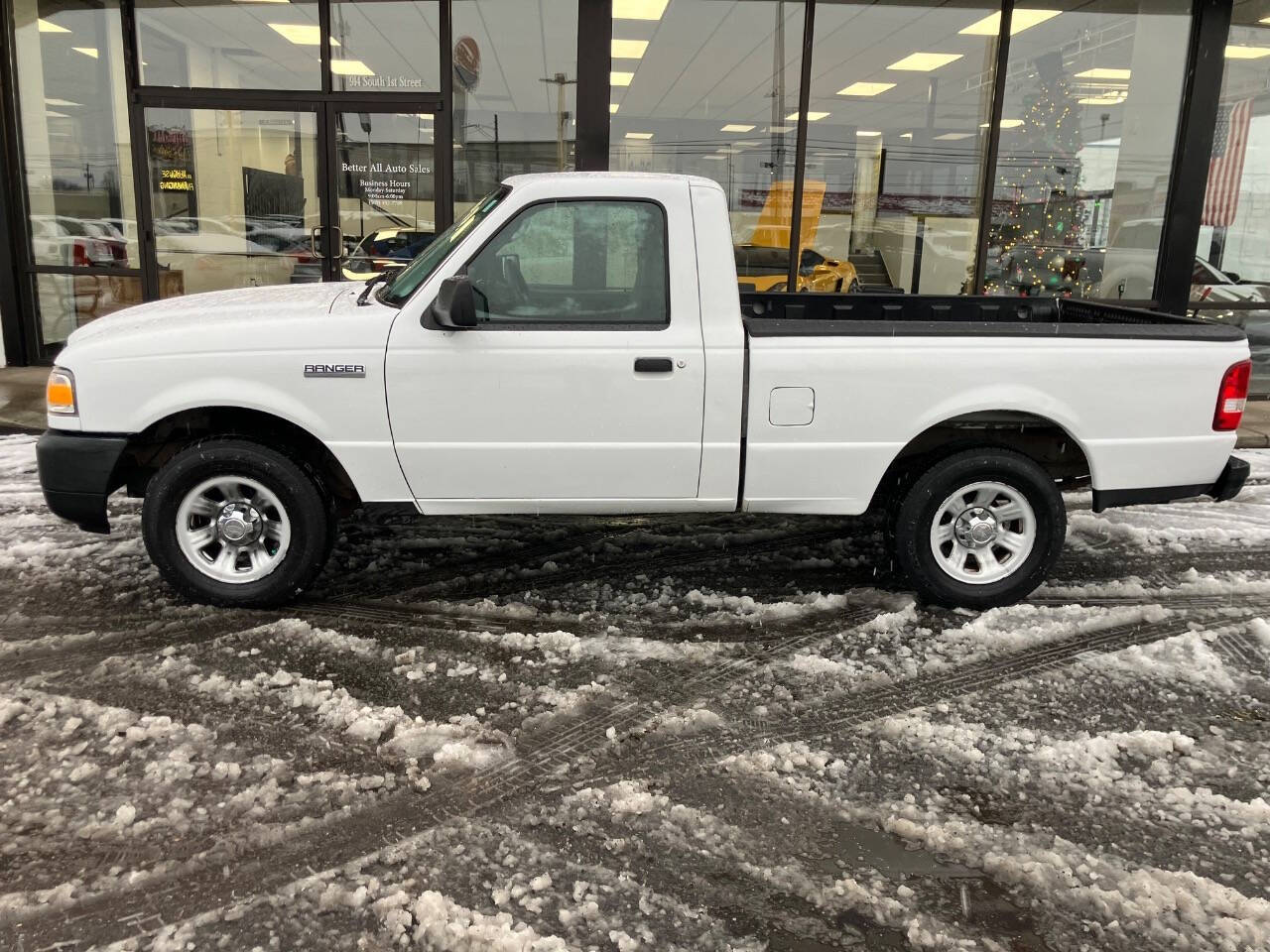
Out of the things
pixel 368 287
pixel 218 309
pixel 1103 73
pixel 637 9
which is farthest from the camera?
pixel 1103 73

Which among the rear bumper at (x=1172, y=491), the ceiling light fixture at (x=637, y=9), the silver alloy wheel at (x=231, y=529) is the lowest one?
the silver alloy wheel at (x=231, y=529)

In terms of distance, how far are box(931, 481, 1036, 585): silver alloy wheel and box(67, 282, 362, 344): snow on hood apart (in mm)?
3101

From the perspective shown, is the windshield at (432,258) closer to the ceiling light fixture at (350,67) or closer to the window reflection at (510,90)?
the window reflection at (510,90)

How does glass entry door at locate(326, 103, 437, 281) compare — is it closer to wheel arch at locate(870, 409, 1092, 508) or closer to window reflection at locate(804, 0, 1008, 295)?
window reflection at locate(804, 0, 1008, 295)

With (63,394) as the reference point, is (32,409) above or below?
below

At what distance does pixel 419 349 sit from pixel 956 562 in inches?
108

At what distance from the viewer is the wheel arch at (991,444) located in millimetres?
4805

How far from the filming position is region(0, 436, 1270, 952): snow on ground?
9.04 ft

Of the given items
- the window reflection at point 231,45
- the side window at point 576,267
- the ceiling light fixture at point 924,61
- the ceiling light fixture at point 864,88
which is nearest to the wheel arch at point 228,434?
the side window at point 576,267

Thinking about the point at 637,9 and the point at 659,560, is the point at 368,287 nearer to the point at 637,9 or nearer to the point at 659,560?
the point at 659,560

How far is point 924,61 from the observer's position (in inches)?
408

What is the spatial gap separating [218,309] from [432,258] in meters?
1.03

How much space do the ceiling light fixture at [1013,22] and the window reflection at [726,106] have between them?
5.94 ft

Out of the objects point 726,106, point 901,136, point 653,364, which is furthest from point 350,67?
point 653,364
